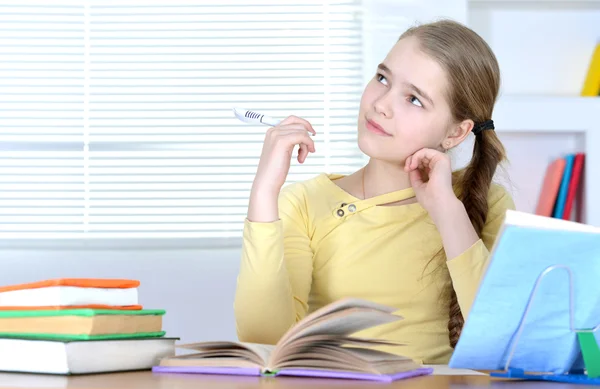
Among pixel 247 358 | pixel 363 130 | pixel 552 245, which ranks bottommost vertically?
pixel 247 358

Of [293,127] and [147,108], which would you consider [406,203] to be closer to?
[293,127]

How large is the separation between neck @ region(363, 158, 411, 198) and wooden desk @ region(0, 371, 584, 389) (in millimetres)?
779

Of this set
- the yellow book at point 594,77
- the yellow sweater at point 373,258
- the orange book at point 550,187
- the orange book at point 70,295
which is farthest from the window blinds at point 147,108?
the orange book at point 70,295

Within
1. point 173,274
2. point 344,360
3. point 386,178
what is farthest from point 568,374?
point 173,274

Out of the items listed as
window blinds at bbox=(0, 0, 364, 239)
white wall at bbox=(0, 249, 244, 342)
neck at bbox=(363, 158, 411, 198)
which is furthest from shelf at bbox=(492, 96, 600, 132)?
neck at bbox=(363, 158, 411, 198)

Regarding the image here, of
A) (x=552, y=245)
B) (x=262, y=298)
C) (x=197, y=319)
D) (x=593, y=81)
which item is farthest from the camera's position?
(x=593, y=81)

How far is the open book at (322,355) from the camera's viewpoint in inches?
35.8

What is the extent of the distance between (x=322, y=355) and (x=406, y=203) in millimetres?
810

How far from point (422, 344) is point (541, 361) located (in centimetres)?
64

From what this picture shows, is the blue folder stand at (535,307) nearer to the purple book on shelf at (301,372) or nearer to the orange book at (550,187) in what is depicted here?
the purple book on shelf at (301,372)

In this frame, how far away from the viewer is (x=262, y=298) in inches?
56.7

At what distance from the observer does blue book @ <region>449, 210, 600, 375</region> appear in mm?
840

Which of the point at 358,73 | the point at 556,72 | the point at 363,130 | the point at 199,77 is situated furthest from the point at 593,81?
the point at 363,130

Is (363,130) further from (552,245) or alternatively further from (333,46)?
(333,46)
